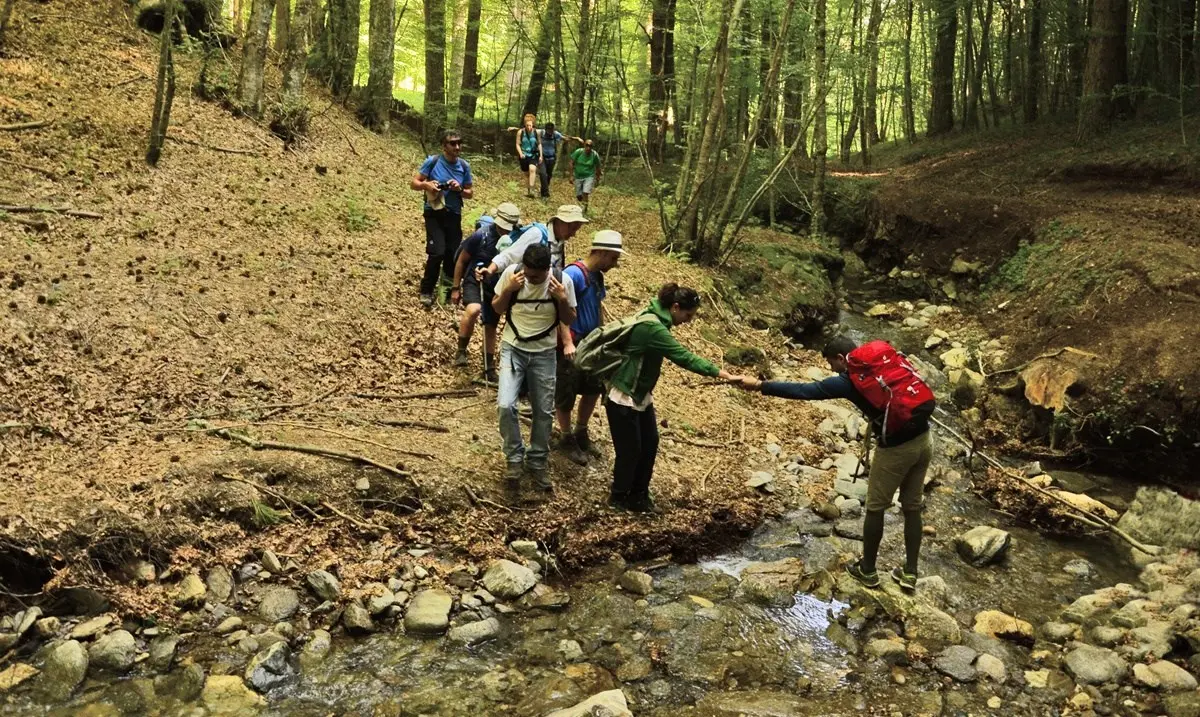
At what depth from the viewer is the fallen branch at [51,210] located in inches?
332

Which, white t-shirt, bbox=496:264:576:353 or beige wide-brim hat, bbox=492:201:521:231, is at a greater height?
beige wide-brim hat, bbox=492:201:521:231

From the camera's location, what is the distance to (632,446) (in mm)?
6449

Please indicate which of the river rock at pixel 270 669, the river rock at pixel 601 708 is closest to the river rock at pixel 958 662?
the river rock at pixel 601 708

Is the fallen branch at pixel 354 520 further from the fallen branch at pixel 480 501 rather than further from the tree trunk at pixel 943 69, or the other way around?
the tree trunk at pixel 943 69

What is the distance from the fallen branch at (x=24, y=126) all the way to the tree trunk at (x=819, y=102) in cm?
1217

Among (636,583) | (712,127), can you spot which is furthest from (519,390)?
(712,127)

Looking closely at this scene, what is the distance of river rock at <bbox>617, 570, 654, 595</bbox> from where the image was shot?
232 inches

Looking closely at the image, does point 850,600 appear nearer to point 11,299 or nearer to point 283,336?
point 283,336

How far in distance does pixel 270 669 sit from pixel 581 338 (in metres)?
3.53

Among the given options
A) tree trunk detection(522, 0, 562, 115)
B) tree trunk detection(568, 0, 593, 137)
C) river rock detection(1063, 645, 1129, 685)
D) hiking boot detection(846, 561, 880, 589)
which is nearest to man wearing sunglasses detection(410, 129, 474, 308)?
hiking boot detection(846, 561, 880, 589)

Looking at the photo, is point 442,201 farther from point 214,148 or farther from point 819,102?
point 819,102

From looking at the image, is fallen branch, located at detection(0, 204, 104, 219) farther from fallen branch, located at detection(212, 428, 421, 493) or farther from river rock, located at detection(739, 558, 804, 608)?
river rock, located at detection(739, 558, 804, 608)

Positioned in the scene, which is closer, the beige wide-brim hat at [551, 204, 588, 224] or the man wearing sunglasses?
the beige wide-brim hat at [551, 204, 588, 224]

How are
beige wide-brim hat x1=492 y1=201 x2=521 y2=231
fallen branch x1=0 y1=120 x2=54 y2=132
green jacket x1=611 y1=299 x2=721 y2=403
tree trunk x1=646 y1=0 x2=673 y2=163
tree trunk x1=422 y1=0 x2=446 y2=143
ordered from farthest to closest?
tree trunk x1=646 y1=0 x2=673 y2=163 < tree trunk x1=422 y1=0 x2=446 y2=143 < fallen branch x1=0 y1=120 x2=54 y2=132 < beige wide-brim hat x1=492 y1=201 x2=521 y2=231 < green jacket x1=611 y1=299 x2=721 y2=403
